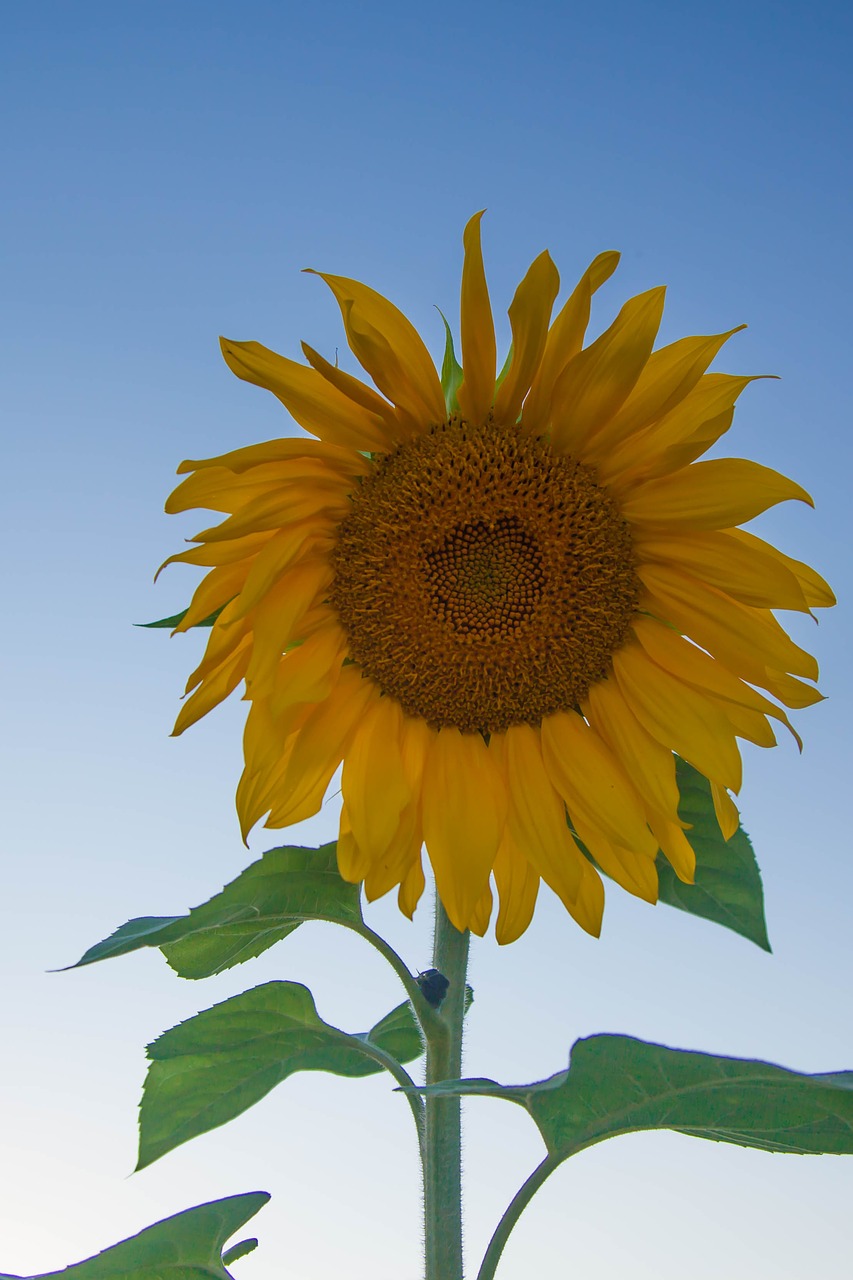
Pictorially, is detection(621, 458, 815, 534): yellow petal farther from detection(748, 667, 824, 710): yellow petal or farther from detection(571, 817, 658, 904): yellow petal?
detection(571, 817, 658, 904): yellow petal

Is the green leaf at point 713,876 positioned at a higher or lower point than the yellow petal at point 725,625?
lower

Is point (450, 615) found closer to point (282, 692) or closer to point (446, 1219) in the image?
point (282, 692)

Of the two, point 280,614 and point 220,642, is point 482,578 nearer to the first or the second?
point 280,614

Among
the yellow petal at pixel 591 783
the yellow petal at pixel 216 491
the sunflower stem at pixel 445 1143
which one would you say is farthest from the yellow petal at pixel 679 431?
the sunflower stem at pixel 445 1143

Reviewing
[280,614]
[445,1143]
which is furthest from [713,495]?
[445,1143]

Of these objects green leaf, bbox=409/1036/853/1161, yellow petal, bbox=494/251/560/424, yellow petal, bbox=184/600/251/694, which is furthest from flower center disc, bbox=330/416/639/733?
green leaf, bbox=409/1036/853/1161

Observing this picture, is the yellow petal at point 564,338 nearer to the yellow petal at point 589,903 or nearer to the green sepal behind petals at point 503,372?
the green sepal behind petals at point 503,372
